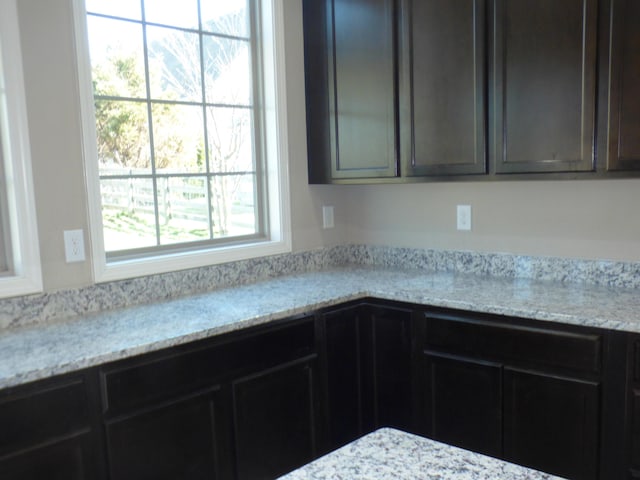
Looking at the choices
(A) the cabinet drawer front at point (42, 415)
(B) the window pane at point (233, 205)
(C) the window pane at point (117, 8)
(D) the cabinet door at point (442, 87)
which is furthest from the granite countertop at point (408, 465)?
(C) the window pane at point (117, 8)

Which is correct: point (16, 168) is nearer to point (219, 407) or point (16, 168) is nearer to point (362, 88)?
point (219, 407)

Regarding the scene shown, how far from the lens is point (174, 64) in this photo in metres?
2.57

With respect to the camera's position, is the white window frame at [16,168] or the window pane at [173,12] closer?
the white window frame at [16,168]

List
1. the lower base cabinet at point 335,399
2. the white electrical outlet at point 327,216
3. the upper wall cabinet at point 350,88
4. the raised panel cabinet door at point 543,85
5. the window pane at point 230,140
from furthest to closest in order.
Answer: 1. the white electrical outlet at point 327,216
2. the window pane at point 230,140
3. the upper wall cabinet at point 350,88
4. the raised panel cabinet door at point 543,85
5. the lower base cabinet at point 335,399

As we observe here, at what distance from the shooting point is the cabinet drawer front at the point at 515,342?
1.97 meters

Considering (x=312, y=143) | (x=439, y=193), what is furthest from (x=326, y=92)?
(x=439, y=193)

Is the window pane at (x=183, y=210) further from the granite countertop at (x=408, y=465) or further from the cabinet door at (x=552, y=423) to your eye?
the granite countertop at (x=408, y=465)

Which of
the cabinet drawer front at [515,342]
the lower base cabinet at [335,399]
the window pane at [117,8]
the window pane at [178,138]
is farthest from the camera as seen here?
the window pane at [178,138]

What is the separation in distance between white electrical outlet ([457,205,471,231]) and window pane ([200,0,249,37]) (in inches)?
54.5

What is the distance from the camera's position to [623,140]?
205 centimetres

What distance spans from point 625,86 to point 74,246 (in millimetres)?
2106

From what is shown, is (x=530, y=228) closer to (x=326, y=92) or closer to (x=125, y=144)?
(x=326, y=92)

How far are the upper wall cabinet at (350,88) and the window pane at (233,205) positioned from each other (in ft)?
1.18

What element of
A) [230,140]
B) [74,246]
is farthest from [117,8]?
[74,246]
